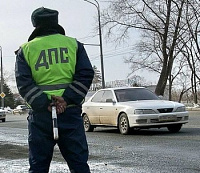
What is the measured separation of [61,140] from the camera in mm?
4082

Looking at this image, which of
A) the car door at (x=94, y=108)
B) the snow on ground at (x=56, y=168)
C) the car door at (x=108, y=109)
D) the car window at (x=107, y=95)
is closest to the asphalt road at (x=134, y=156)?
the snow on ground at (x=56, y=168)

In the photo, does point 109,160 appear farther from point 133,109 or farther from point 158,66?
point 158,66

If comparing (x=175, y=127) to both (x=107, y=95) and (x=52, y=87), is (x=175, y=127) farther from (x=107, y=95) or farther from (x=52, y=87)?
(x=52, y=87)

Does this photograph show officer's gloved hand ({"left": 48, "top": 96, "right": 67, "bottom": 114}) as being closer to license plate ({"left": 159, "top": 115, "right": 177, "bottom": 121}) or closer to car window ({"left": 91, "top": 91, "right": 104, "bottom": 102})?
license plate ({"left": 159, "top": 115, "right": 177, "bottom": 121})

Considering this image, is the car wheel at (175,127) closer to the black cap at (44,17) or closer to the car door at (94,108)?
the car door at (94,108)

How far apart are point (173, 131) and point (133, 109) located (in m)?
1.52

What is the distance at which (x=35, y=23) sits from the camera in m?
4.25

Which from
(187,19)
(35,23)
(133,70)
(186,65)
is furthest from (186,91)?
(35,23)

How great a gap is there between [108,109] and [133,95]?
84 centimetres

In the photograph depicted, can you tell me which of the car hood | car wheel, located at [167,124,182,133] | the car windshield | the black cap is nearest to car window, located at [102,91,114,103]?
the car windshield

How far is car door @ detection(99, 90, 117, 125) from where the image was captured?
557 inches

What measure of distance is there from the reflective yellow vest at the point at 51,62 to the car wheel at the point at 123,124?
946 centimetres

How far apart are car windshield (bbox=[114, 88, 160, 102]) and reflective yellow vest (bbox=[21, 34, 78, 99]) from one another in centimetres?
1013

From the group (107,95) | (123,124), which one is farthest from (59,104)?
(107,95)
